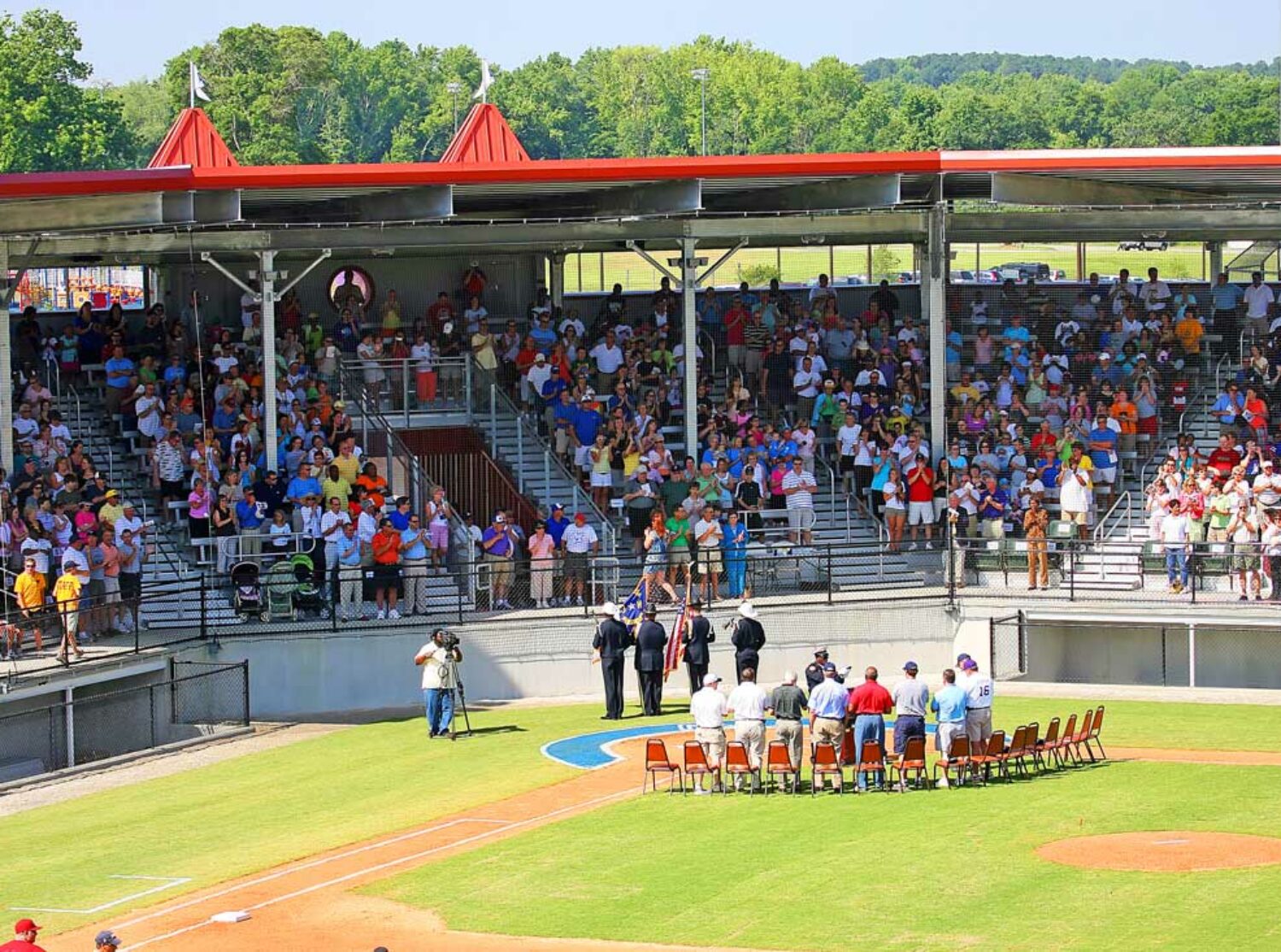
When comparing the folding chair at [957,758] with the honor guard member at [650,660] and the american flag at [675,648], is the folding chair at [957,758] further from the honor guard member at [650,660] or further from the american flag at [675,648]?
the american flag at [675,648]

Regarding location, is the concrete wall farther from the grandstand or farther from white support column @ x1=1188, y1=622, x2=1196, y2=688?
white support column @ x1=1188, y1=622, x2=1196, y2=688

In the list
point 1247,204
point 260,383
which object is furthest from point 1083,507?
point 260,383

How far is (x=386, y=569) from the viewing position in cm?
2933

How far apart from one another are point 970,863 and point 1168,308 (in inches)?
813

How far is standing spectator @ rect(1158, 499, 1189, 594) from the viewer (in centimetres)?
2958

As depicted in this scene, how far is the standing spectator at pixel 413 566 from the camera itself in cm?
2966

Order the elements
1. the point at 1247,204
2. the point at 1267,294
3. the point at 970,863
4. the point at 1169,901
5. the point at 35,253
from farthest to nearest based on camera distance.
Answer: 1. the point at 1267,294
2. the point at 1247,204
3. the point at 35,253
4. the point at 970,863
5. the point at 1169,901

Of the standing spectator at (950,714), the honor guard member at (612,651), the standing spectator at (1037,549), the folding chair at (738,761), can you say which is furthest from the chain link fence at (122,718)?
the standing spectator at (1037,549)

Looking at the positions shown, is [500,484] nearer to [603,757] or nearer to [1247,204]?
[603,757]

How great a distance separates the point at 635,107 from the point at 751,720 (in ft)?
538

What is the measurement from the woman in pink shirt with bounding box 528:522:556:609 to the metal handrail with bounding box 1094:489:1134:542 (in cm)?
801

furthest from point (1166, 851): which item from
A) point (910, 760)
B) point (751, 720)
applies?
point (751, 720)

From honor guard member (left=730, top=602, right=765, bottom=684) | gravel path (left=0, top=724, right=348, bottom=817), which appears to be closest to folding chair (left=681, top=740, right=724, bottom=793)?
honor guard member (left=730, top=602, right=765, bottom=684)

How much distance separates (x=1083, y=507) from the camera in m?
31.9
